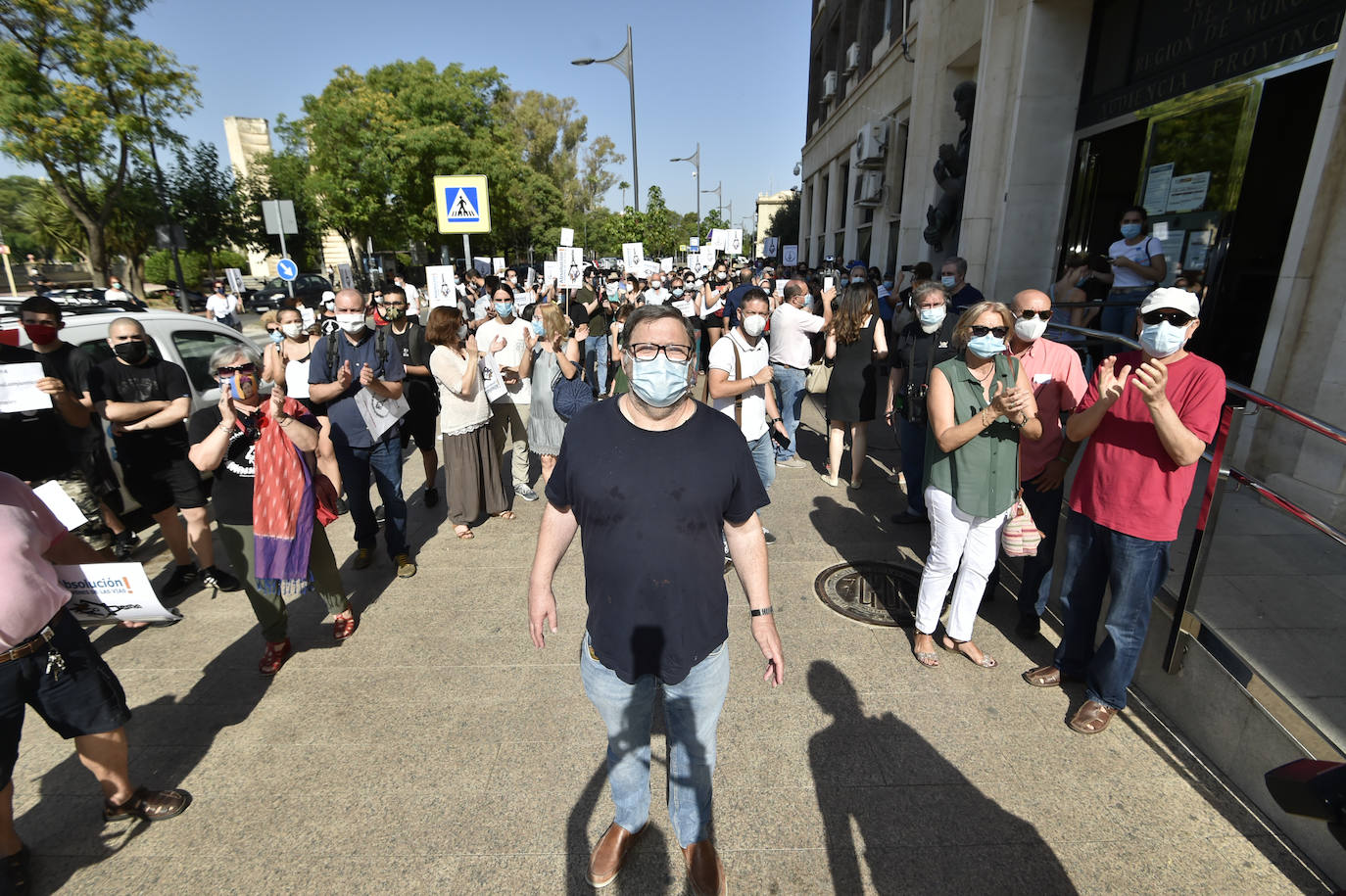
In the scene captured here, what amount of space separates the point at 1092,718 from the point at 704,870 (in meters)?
2.20

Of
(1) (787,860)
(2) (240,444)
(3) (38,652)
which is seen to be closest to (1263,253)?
(1) (787,860)

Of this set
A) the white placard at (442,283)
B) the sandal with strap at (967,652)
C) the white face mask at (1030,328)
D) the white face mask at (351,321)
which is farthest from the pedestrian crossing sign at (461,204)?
the sandal with strap at (967,652)

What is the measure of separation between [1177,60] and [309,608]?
11.0 metres

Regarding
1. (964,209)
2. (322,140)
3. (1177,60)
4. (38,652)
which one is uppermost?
(322,140)

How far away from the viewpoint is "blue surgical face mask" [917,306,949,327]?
533cm

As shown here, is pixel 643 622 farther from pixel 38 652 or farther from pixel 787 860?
pixel 38 652

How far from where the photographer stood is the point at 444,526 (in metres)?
6.19

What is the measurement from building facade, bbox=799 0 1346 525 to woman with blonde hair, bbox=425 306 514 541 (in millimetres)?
6250

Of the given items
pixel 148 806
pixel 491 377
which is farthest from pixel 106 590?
pixel 491 377

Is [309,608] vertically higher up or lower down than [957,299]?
lower down

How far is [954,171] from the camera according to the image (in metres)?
13.0

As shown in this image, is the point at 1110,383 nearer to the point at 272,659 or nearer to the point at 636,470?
the point at 636,470

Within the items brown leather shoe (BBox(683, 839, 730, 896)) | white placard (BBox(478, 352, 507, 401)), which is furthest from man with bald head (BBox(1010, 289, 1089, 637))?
white placard (BBox(478, 352, 507, 401))

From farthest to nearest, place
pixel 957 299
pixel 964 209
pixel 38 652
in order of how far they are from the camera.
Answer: pixel 964 209, pixel 957 299, pixel 38 652
